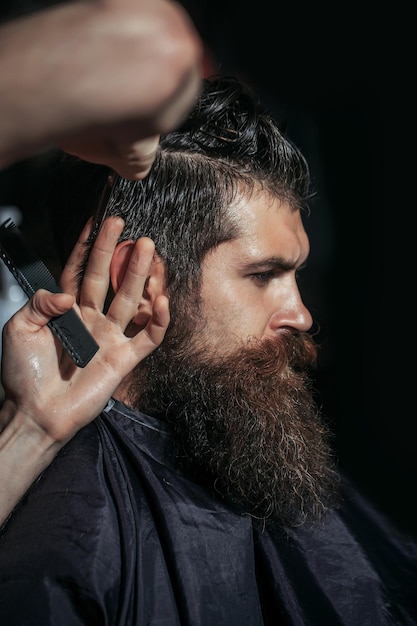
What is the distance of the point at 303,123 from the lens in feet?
10.2

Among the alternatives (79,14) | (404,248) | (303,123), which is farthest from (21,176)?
(79,14)

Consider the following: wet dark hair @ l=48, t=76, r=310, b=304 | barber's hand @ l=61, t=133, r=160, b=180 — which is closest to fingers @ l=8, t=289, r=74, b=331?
wet dark hair @ l=48, t=76, r=310, b=304

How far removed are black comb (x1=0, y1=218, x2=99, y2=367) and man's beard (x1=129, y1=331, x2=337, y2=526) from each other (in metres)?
0.40

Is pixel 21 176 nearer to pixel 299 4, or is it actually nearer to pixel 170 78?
pixel 299 4

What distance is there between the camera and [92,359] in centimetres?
157

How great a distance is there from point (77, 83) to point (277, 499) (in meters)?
1.35

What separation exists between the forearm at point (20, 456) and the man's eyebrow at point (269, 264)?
2.19 feet

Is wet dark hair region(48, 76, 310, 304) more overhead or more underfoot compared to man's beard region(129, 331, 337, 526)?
more overhead

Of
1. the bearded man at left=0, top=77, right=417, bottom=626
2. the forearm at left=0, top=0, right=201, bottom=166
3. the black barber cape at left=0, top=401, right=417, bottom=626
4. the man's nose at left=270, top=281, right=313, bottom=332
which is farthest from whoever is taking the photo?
the man's nose at left=270, top=281, right=313, bottom=332

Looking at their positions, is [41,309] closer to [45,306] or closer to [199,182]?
[45,306]

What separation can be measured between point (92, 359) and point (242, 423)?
1.50 ft

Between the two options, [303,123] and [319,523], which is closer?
[319,523]

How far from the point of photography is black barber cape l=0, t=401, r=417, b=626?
1395mm

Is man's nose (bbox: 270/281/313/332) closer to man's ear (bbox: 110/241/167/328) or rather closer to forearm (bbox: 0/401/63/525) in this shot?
man's ear (bbox: 110/241/167/328)
